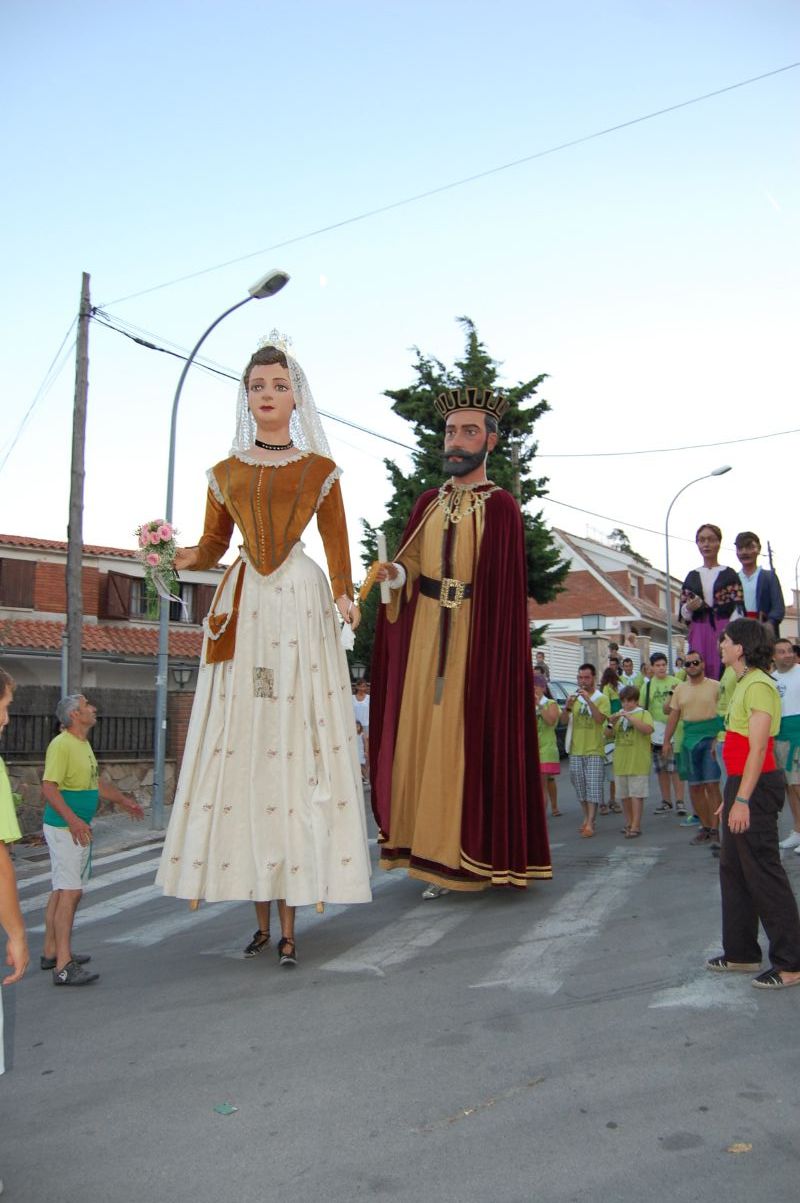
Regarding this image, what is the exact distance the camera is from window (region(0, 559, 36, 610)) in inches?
939

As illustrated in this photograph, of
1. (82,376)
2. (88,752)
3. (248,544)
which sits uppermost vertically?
(82,376)

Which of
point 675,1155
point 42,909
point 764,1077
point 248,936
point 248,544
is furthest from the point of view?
point 42,909

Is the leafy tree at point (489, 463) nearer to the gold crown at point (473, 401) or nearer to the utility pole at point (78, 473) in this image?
the utility pole at point (78, 473)

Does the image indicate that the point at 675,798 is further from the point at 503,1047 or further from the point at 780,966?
the point at 503,1047

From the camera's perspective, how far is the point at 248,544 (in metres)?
5.71

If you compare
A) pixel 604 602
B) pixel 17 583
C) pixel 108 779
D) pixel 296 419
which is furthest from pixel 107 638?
pixel 604 602

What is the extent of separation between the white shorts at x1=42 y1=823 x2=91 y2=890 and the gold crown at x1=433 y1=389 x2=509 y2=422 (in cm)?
361

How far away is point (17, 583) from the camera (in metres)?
24.1

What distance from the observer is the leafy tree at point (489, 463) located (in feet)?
79.0

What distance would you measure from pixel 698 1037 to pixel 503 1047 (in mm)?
742

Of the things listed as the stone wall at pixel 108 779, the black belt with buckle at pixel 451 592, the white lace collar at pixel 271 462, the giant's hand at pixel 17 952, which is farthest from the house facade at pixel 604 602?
the giant's hand at pixel 17 952

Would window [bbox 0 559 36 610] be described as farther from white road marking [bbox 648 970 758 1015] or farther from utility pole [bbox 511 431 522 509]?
white road marking [bbox 648 970 758 1015]

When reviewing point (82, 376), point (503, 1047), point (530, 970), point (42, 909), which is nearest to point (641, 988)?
point (530, 970)

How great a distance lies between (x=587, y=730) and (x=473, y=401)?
445 centimetres
